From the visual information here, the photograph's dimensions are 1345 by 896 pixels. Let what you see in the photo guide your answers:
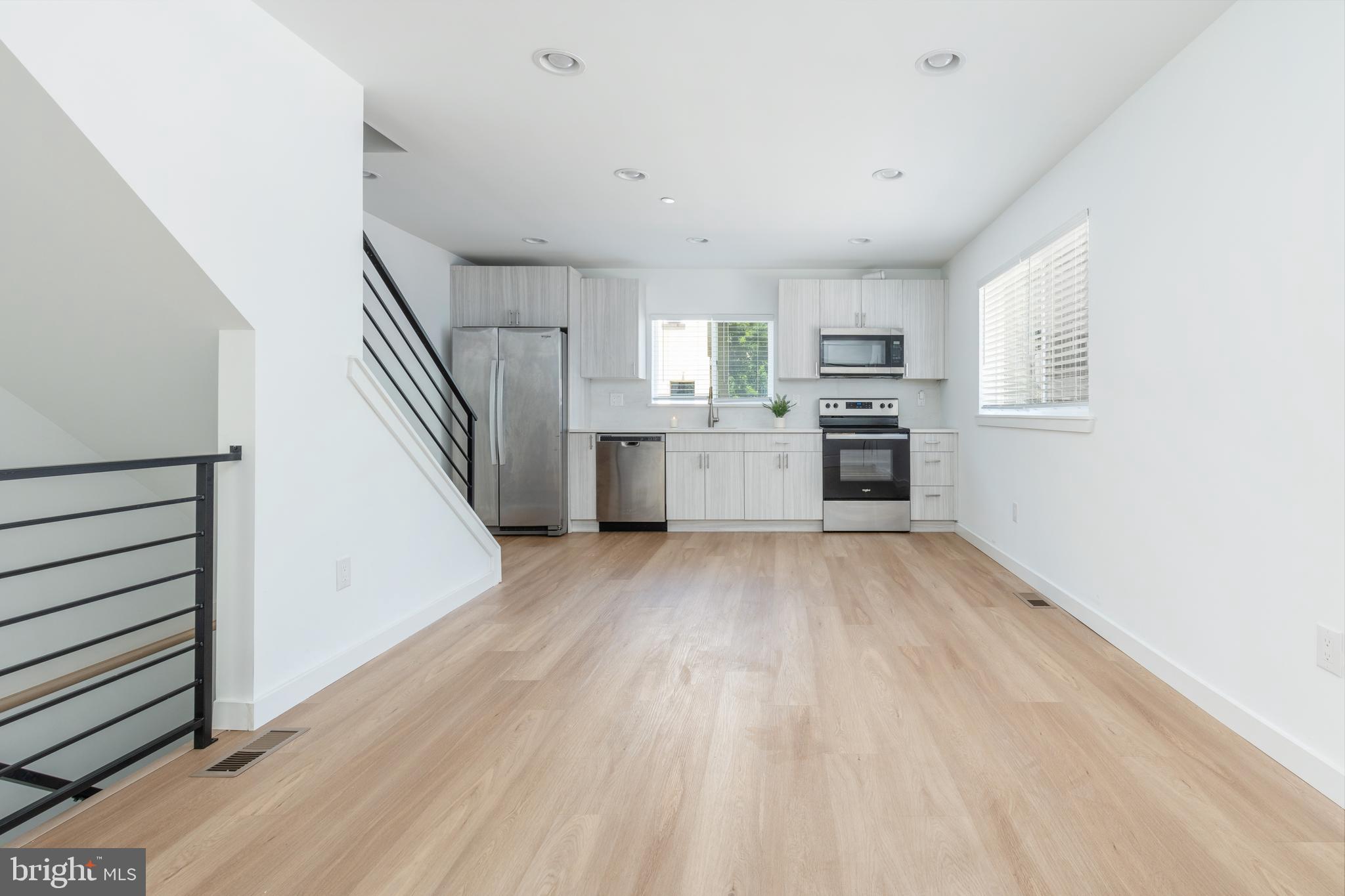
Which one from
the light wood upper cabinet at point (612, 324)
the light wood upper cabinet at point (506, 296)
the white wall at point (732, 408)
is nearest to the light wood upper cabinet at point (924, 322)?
the white wall at point (732, 408)

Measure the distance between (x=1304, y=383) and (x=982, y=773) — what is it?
1.37 metres

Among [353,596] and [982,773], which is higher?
[353,596]

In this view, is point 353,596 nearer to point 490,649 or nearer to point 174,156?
point 490,649

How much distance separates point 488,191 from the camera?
151 inches

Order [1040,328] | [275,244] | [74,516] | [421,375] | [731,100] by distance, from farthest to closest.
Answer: [421,375] < [1040,328] < [731,100] < [275,244] < [74,516]

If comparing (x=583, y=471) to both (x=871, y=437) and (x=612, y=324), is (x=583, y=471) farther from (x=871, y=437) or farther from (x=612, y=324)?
(x=871, y=437)

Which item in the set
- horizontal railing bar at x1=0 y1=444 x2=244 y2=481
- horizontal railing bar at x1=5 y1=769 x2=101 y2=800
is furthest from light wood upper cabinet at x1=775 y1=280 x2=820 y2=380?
horizontal railing bar at x1=5 y1=769 x2=101 y2=800

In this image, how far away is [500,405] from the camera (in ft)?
16.9

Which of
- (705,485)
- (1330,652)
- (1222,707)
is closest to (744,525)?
(705,485)

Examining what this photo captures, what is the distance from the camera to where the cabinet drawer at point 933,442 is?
17.7 ft

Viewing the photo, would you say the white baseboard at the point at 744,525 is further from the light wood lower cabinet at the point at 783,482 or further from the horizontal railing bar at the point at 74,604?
the horizontal railing bar at the point at 74,604

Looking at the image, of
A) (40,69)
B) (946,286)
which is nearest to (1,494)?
(40,69)

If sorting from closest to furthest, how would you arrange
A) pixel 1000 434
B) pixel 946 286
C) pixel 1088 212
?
pixel 1088 212 → pixel 1000 434 → pixel 946 286

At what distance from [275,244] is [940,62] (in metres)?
2.43
